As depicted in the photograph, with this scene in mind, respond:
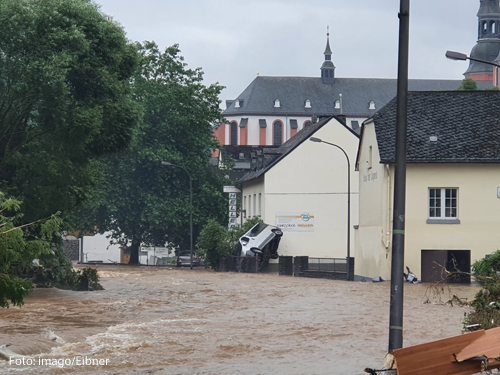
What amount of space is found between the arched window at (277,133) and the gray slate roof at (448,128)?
273 ft

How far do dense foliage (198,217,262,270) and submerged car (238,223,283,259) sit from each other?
890mm

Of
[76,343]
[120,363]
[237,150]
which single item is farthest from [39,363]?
[237,150]

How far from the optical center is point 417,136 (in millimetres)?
37000

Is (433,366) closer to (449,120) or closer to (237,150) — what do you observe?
(449,120)

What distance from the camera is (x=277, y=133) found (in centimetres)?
12319

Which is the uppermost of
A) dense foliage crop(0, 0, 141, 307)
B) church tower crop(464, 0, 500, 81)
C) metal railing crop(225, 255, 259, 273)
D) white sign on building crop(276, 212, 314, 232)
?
church tower crop(464, 0, 500, 81)

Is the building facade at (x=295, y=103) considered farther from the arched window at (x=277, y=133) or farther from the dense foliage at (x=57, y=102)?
the dense foliage at (x=57, y=102)

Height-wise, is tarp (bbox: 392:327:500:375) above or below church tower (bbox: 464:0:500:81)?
below

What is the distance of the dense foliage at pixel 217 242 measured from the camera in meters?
50.9

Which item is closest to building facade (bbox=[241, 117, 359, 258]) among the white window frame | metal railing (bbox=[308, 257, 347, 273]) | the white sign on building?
the white sign on building

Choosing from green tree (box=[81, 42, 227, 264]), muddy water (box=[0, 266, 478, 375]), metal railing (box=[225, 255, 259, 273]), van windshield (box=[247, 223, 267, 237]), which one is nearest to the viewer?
muddy water (box=[0, 266, 478, 375])

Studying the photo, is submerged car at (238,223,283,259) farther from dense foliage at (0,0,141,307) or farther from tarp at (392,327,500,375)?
tarp at (392,327,500,375)

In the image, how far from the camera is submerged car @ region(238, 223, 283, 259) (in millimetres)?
49875

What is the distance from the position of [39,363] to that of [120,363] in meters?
1.22
